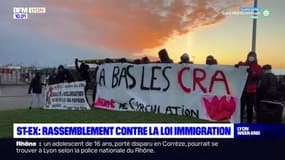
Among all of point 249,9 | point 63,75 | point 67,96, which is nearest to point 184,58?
point 249,9

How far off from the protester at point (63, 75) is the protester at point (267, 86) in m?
1.67

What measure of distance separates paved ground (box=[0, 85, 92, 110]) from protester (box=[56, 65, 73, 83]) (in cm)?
42

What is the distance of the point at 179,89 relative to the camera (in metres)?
4.41

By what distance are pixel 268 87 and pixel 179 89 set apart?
0.85m

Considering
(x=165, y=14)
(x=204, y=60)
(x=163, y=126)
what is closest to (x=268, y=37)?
(x=204, y=60)

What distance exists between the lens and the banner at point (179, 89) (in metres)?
4.06

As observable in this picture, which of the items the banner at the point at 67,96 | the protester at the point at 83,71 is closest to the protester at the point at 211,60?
the protester at the point at 83,71

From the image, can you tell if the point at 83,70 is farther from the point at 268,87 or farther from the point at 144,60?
the point at 268,87

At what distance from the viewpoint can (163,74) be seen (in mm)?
4426

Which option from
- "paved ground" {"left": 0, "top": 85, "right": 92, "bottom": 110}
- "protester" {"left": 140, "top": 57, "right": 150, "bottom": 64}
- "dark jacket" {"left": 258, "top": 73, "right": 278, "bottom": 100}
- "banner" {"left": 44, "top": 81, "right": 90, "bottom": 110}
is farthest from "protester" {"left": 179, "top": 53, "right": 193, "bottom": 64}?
"paved ground" {"left": 0, "top": 85, "right": 92, "bottom": 110}

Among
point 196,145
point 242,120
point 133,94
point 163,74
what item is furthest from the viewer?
point 133,94

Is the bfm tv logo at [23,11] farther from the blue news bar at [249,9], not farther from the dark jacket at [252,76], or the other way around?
the dark jacket at [252,76]

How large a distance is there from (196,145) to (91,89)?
1898 millimetres

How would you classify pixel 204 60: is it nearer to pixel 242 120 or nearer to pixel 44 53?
pixel 242 120
